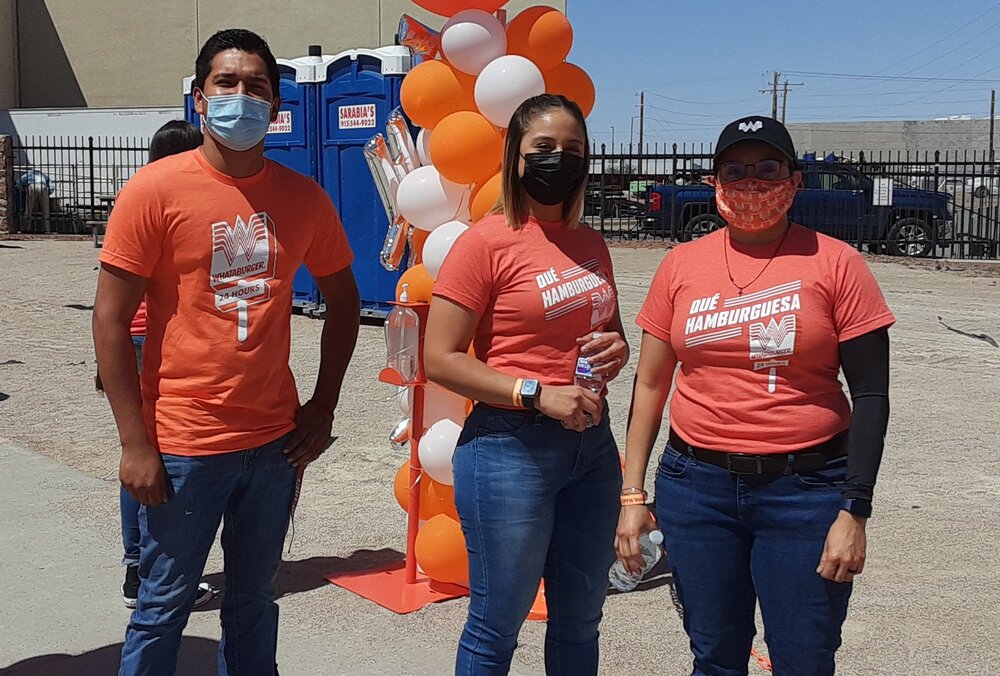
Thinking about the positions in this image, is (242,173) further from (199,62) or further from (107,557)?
(107,557)

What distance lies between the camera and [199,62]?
2.97 m

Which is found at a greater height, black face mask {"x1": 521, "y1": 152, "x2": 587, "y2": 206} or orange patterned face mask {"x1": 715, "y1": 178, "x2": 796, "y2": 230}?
black face mask {"x1": 521, "y1": 152, "x2": 587, "y2": 206}

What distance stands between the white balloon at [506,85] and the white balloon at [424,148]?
1.59 feet

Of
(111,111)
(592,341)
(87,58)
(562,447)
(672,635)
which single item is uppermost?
(87,58)

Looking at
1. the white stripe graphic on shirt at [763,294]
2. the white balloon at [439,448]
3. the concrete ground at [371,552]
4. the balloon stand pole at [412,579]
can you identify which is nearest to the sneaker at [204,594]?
the concrete ground at [371,552]

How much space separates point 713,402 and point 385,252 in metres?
2.65

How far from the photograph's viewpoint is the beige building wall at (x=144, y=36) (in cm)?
3684

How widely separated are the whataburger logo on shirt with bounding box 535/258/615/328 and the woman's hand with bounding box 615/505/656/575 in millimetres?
521

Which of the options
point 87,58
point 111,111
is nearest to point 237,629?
point 111,111

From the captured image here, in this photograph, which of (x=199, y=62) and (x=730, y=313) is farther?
(x=199, y=62)

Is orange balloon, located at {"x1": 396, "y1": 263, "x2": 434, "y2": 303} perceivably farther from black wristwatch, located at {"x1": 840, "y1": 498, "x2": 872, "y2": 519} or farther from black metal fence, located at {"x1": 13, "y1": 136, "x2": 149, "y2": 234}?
black metal fence, located at {"x1": 13, "y1": 136, "x2": 149, "y2": 234}

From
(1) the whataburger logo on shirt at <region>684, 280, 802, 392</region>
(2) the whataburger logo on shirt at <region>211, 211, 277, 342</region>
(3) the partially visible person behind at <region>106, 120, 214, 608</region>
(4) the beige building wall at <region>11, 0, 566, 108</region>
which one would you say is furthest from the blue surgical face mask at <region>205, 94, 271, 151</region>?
(4) the beige building wall at <region>11, 0, 566, 108</region>

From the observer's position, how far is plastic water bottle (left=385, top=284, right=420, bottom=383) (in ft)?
14.6

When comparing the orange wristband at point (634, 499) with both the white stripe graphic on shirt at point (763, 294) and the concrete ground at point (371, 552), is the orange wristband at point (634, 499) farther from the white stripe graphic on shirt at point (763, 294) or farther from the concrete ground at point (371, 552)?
the concrete ground at point (371, 552)
